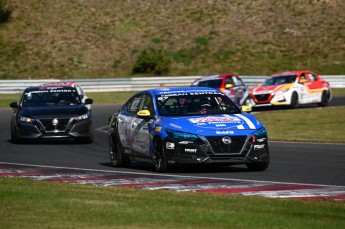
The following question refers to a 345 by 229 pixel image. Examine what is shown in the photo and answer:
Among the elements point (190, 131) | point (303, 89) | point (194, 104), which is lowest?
point (303, 89)

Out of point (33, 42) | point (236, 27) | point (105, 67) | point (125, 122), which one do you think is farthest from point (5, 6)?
point (125, 122)

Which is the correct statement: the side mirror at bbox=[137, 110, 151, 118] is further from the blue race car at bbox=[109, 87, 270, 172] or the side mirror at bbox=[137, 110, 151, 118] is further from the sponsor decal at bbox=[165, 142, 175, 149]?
the sponsor decal at bbox=[165, 142, 175, 149]

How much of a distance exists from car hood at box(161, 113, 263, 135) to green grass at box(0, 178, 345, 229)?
308 cm

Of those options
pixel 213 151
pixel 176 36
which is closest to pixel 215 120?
pixel 213 151

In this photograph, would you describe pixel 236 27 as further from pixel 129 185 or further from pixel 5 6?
pixel 129 185

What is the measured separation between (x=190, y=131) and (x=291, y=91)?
71.1 feet

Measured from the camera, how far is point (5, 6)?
6150 cm

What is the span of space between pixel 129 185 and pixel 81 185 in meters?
0.68

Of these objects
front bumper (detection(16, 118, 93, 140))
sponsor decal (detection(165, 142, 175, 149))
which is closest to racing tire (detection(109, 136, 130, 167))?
sponsor decal (detection(165, 142, 175, 149))

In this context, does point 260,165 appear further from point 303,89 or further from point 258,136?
point 303,89

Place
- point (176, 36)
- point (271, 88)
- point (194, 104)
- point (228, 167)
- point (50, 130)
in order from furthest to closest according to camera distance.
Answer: point (176, 36) → point (271, 88) → point (50, 130) → point (228, 167) → point (194, 104)

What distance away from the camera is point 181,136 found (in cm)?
1570

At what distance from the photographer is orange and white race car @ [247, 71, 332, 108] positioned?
121 feet

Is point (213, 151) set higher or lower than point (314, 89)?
higher
